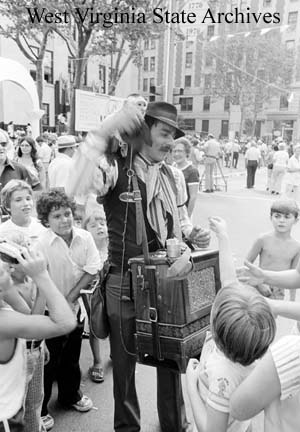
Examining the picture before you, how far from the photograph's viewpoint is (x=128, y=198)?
204 centimetres

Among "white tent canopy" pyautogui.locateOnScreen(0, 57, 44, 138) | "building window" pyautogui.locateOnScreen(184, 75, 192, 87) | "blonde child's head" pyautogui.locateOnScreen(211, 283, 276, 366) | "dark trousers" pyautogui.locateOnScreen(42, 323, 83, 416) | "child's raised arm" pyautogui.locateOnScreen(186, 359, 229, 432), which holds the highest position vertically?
"building window" pyautogui.locateOnScreen(184, 75, 192, 87)

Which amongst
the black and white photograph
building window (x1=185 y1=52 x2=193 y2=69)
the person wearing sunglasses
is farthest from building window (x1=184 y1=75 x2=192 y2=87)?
the black and white photograph

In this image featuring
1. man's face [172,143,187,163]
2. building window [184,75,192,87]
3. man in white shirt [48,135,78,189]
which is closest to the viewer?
man in white shirt [48,135,78,189]

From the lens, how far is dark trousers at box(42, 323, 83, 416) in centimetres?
259

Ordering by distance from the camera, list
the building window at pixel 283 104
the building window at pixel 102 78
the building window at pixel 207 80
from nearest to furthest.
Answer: the building window at pixel 102 78 < the building window at pixel 207 80 < the building window at pixel 283 104

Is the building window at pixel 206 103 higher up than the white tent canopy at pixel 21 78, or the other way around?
the building window at pixel 206 103

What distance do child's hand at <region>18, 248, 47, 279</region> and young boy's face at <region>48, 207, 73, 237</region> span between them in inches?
37.6

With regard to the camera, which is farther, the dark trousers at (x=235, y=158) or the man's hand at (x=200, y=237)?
the dark trousers at (x=235, y=158)

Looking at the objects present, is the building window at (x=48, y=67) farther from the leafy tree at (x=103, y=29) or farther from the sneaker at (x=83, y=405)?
the sneaker at (x=83, y=405)

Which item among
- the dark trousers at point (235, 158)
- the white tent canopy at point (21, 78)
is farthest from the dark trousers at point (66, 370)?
the dark trousers at point (235, 158)

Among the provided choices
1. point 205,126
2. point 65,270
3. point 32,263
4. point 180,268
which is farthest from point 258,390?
point 205,126

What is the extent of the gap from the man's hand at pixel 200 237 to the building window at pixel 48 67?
29.1 m

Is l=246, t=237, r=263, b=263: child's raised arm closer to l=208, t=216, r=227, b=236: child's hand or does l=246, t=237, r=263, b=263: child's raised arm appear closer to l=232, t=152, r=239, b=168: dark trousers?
l=208, t=216, r=227, b=236: child's hand

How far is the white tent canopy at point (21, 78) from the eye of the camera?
35.0 ft
